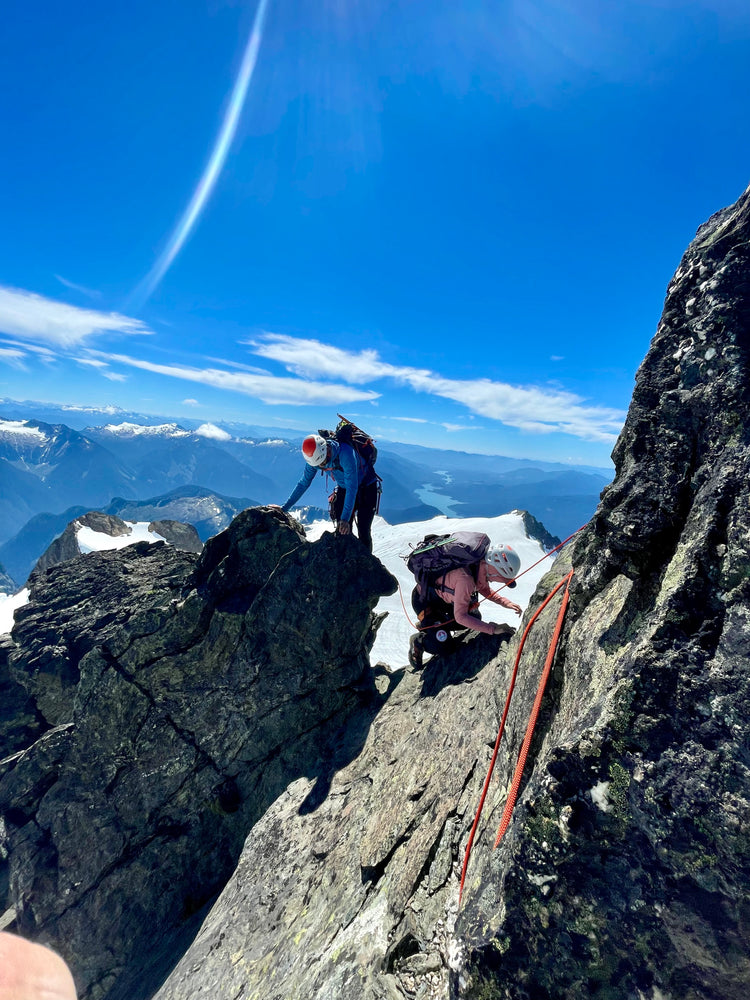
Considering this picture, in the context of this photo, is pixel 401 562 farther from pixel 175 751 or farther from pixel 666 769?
pixel 666 769

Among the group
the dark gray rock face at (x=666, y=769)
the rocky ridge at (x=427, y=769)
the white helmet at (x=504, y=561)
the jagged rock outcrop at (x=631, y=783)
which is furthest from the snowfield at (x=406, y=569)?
the dark gray rock face at (x=666, y=769)

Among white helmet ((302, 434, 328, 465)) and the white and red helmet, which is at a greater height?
white helmet ((302, 434, 328, 465))

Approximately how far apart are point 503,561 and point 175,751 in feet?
39.3

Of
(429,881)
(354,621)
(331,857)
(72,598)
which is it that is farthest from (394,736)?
(72,598)

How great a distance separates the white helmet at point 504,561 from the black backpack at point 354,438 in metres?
4.86

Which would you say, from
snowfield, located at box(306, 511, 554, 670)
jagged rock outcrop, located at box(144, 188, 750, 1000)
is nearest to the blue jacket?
jagged rock outcrop, located at box(144, 188, 750, 1000)

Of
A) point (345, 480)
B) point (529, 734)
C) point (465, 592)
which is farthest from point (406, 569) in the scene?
point (529, 734)

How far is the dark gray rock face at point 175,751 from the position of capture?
11875 mm

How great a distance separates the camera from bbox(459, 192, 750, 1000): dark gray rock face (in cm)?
309

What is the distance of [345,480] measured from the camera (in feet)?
41.9

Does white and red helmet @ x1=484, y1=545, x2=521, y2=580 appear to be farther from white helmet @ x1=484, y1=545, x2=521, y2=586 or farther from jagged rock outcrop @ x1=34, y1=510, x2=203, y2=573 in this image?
jagged rock outcrop @ x1=34, y1=510, x2=203, y2=573

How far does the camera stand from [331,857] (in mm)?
8258

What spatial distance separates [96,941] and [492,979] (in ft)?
48.1

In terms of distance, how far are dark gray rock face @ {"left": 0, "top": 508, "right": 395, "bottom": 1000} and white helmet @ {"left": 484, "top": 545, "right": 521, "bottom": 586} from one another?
4994 millimetres
